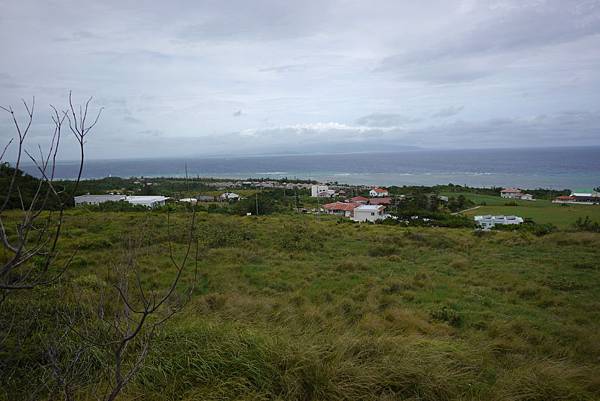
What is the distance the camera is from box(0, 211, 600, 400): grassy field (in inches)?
119

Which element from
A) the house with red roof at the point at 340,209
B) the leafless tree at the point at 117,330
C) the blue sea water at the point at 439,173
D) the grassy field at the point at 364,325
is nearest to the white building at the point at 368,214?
the house with red roof at the point at 340,209

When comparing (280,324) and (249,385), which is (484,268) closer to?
(280,324)

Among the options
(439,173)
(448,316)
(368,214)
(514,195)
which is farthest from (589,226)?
(439,173)

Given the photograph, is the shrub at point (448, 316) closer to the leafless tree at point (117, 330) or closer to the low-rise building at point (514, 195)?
the leafless tree at point (117, 330)

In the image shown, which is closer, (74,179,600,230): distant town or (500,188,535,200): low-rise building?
(74,179,600,230): distant town

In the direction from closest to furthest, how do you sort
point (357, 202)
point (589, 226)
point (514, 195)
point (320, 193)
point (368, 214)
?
point (589, 226), point (368, 214), point (357, 202), point (514, 195), point (320, 193)

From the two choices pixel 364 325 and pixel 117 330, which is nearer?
pixel 117 330

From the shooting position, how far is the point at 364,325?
14.9 ft

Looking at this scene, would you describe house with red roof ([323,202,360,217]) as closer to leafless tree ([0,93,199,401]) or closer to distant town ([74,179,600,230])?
distant town ([74,179,600,230])

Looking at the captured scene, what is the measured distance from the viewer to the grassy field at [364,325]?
3.02 meters

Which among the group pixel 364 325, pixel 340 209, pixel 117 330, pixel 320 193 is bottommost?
pixel 340 209

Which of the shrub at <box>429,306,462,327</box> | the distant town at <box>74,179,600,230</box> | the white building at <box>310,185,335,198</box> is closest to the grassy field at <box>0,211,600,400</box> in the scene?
the shrub at <box>429,306,462,327</box>

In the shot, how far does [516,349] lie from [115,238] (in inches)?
414

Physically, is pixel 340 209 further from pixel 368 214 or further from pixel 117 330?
pixel 117 330
